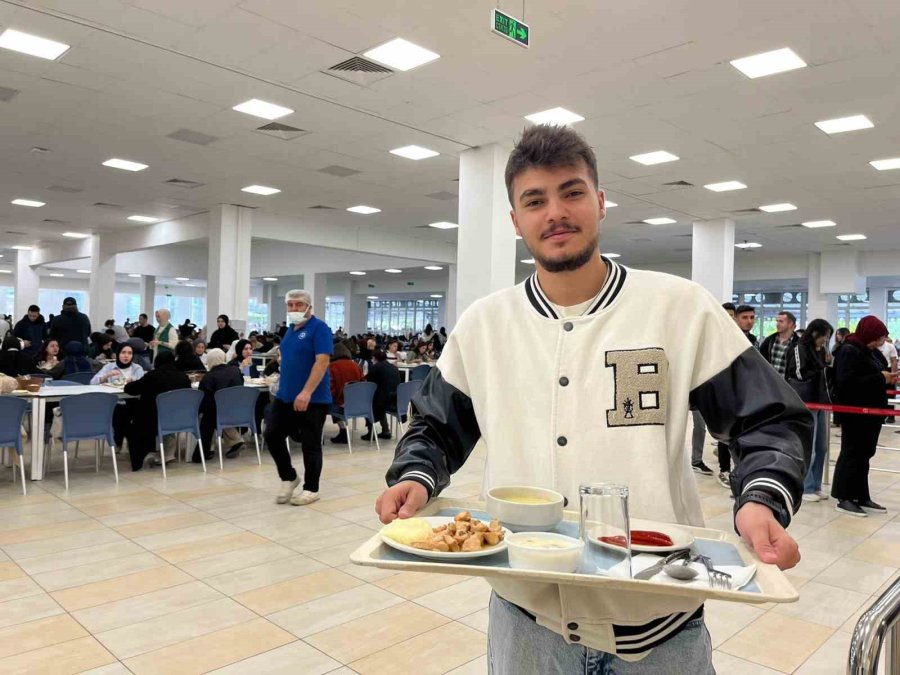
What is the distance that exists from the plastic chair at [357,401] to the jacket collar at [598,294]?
19.8 ft

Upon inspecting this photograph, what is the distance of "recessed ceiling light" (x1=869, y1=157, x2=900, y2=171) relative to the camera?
27.0ft

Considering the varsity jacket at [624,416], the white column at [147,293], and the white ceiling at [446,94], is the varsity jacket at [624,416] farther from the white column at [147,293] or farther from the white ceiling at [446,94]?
the white column at [147,293]

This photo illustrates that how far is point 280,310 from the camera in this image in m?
29.8

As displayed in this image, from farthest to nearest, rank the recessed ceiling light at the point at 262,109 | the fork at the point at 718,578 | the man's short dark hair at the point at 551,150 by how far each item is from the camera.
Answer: the recessed ceiling light at the point at 262,109, the man's short dark hair at the point at 551,150, the fork at the point at 718,578

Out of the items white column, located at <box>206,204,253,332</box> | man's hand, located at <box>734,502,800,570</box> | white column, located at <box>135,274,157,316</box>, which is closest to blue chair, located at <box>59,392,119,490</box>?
man's hand, located at <box>734,502,800,570</box>

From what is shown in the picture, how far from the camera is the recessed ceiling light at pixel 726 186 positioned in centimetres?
959

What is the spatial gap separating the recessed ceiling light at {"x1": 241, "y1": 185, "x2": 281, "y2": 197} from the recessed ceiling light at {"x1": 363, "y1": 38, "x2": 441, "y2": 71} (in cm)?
578

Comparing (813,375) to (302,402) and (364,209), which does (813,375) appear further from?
(364,209)

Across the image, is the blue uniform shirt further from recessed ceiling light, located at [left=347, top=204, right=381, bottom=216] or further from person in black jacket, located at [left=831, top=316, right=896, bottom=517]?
recessed ceiling light, located at [left=347, top=204, right=381, bottom=216]

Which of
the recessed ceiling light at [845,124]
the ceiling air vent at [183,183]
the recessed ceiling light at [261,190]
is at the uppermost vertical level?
the recessed ceiling light at [261,190]

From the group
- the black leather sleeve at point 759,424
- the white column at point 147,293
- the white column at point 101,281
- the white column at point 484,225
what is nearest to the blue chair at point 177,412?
the white column at point 484,225

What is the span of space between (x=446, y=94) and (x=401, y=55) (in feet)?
3.07

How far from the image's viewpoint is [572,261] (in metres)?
1.18

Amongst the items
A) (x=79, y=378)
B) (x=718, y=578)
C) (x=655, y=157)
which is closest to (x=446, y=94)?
(x=655, y=157)
